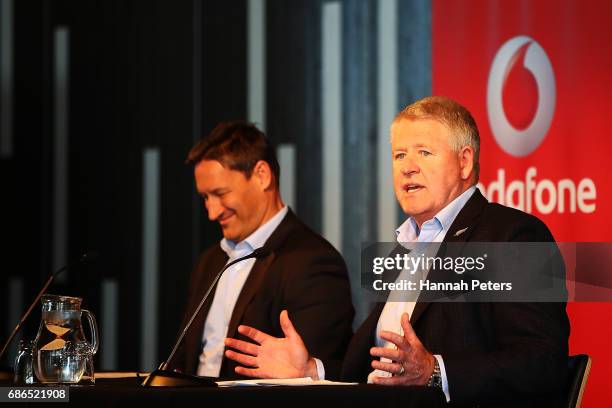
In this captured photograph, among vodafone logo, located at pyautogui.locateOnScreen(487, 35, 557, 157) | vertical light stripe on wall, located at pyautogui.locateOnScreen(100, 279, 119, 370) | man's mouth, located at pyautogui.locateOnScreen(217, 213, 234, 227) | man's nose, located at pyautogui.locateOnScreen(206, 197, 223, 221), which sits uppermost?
vodafone logo, located at pyautogui.locateOnScreen(487, 35, 557, 157)

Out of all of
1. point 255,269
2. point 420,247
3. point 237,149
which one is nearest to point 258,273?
point 255,269

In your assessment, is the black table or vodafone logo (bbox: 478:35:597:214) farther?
vodafone logo (bbox: 478:35:597:214)

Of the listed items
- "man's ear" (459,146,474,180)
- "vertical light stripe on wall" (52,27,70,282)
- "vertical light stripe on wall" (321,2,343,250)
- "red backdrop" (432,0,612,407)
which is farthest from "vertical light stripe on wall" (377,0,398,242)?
"vertical light stripe on wall" (52,27,70,282)

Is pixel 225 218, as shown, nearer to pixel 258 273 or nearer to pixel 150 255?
pixel 258 273

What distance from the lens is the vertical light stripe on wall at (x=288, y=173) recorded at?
16.4 feet

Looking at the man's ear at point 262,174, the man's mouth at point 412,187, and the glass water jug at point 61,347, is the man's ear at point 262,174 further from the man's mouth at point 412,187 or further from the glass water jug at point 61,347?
the glass water jug at point 61,347

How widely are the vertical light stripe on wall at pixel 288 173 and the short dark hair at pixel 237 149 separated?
1089 millimetres

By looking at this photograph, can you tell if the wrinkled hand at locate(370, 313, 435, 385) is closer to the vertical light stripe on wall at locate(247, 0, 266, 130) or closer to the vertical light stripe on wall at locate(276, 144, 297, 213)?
the vertical light stripe on wall at locate(276, 144, 297, 213)

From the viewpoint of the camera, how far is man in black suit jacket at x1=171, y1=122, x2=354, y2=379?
341cm

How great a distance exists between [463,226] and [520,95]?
1171 mm

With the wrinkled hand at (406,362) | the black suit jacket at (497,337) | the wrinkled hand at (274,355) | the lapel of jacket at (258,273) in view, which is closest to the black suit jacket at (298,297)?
the lapel of jacket at (258,273)

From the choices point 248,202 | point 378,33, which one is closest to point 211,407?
point 248,202

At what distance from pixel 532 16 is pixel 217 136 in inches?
49.8

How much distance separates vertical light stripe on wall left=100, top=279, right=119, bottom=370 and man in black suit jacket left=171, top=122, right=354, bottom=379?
62.9 inches
